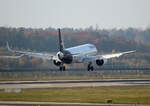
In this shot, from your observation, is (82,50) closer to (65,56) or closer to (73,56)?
(73,56)

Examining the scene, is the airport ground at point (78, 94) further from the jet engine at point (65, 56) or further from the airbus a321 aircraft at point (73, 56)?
the airbus a321 aircraft at point (73, 56)

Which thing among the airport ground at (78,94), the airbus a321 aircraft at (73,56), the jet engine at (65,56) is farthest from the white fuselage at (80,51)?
the airport ground at (78,94)

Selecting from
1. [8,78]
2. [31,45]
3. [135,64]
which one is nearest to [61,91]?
[8,78]

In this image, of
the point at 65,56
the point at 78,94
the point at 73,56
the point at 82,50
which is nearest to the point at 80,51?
the point at 82,50

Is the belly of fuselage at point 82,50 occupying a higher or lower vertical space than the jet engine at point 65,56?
higher

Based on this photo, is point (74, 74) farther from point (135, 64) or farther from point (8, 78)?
point (135, 64)

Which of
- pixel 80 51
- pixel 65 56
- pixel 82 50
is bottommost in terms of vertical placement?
pixel 65 56

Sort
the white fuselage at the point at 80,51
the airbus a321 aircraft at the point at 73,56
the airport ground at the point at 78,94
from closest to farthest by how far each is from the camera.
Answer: the airport ground at the point at 78,94, the airbus a321 aircraft at the point at 73,56, the white fuselage at the point at 80,51

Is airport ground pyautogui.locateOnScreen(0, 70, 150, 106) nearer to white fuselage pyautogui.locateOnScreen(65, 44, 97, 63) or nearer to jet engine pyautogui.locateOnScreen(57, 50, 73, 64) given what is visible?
jet engine pyautogui.locateOnScreen(57, 50, 73, 64)

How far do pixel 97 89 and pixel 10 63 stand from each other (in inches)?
2376

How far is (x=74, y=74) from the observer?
124m

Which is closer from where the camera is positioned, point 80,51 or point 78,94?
point 78,94

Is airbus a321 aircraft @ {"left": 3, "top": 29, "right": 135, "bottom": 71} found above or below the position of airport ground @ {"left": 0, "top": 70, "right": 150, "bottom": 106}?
above

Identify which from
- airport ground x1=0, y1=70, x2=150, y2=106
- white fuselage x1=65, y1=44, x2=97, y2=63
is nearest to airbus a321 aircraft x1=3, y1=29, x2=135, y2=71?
white fuselage x1=65, y1=44, x2=97, y2=63
